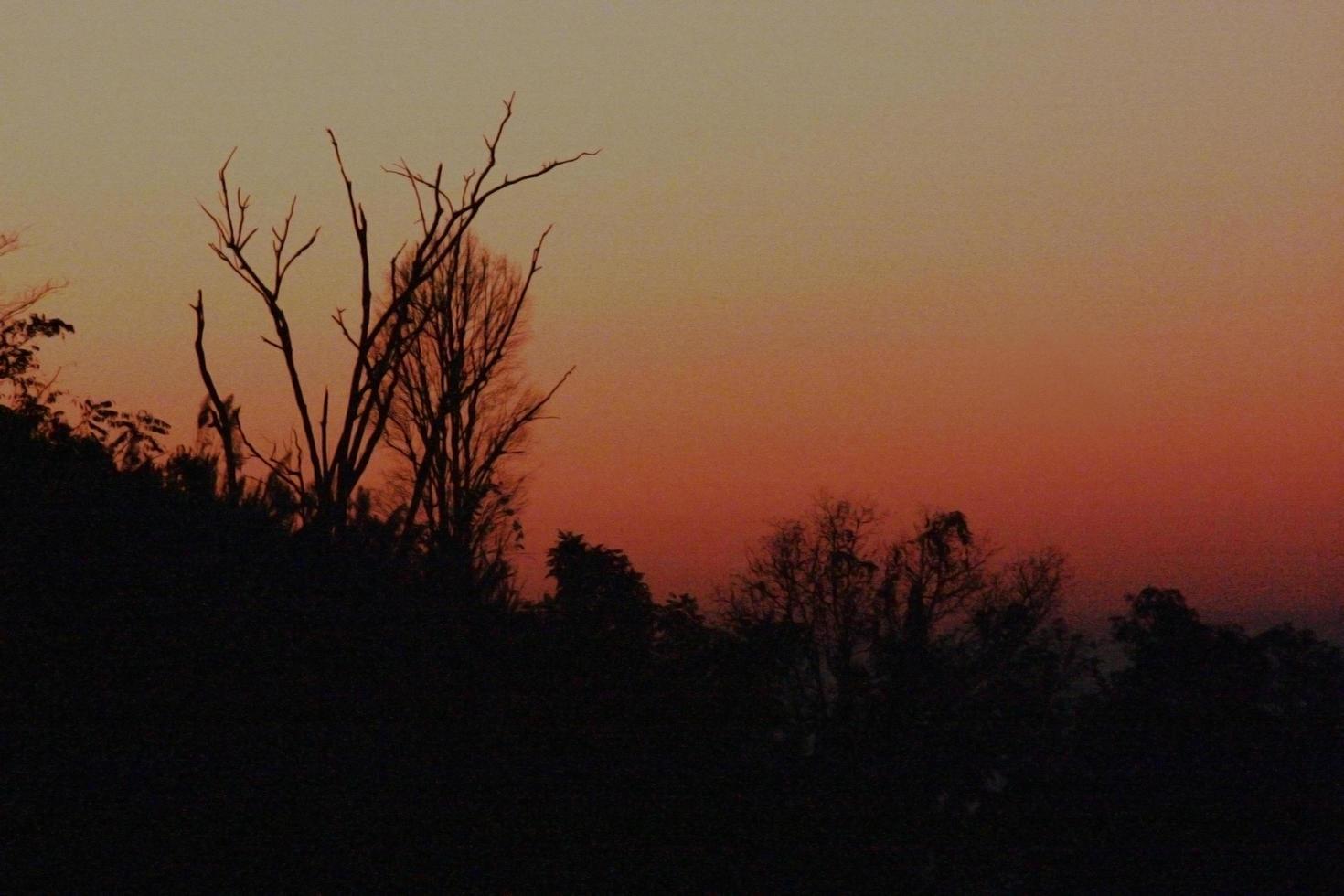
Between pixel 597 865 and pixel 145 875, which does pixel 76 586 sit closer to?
pixel 145 875

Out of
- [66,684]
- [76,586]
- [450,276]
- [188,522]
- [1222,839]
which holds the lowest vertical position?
[1222,839]

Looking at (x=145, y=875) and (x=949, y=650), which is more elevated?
(x=949, y=650)

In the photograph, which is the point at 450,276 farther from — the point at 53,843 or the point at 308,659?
the point at 53,843

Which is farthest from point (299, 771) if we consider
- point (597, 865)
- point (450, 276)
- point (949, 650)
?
point (949, 650)

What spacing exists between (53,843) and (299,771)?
7.17 ft

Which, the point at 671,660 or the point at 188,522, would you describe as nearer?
the point at 188,522

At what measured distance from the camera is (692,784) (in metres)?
13.9

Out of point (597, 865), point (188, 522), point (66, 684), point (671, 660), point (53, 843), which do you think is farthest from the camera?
point (671, 660)

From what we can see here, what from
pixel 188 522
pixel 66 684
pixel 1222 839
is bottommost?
pixel 1222 839

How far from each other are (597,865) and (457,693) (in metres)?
2.46

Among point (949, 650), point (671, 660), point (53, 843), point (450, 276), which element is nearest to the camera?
point (53, 843)

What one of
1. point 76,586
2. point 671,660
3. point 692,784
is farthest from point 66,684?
point 671,660

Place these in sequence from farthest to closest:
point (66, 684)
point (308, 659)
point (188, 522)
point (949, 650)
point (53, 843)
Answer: point (949, 650) → point (188, 522) → point (308, 659) → point (66, 684) → point (53, 843)

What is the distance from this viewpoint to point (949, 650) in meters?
37.2
